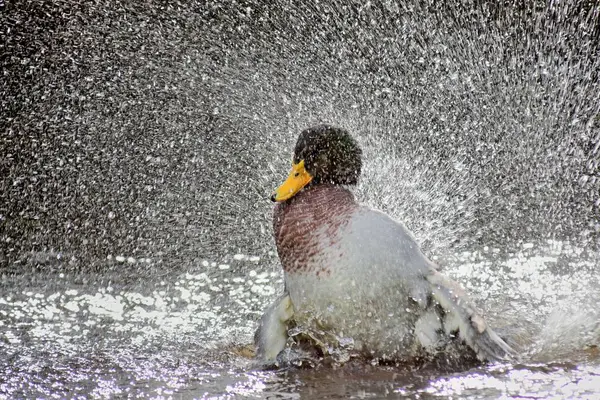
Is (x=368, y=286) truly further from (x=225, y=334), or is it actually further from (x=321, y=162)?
(x=225, y=334)

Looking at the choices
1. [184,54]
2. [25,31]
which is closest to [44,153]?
[25,31]

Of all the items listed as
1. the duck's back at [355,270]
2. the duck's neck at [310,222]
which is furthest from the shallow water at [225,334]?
the duck's neck at [310,222]

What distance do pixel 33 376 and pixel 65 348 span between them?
47 centimetres

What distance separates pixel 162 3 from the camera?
774cm

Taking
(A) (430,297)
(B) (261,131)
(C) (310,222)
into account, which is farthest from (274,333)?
(B) (261,131)

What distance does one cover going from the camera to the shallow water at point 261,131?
5297 millimetres

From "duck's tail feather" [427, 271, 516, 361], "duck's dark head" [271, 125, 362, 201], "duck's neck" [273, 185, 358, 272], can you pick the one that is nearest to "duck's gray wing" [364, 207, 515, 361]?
"duck's tail feather" [427, 271, 516, 361]

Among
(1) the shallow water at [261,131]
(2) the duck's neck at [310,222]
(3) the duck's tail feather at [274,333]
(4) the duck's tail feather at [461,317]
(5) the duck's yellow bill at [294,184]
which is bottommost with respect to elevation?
(3) the duck's tail feather at [274,333]

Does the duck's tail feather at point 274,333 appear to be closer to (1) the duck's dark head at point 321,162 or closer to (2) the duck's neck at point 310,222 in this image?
(2) the duck's neck at point 310,222

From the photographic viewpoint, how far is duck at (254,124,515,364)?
2.95m

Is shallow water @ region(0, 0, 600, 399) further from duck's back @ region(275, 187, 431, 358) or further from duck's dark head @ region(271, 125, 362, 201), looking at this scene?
duck's back @ region(275, 187, 431, 358)

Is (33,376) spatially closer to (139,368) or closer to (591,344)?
(139,368)

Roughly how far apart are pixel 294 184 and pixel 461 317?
754mm

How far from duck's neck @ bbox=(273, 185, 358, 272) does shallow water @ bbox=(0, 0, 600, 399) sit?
5.07ft
